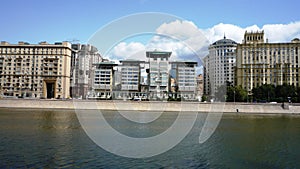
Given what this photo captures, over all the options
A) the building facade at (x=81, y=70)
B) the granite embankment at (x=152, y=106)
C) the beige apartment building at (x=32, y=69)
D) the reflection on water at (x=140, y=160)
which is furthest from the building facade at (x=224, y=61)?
the reflection on water at (x=140, y=160)

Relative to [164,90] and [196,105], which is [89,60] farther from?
[196,105]

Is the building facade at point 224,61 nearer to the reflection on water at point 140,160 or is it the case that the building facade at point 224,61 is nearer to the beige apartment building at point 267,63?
the beige apartment building at point 267,63

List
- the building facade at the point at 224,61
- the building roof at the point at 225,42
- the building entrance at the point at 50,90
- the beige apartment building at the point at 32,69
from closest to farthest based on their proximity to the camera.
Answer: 1. the beige apartment building at the point at 32,69
2. the building entrance at the point at 50,90
3. the building facade at the point at 224,61
4. the building roof at the point at 225,42

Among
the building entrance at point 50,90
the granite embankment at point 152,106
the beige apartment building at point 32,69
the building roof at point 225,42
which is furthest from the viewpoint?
the building roof at point 225,42

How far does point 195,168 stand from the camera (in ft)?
38.5

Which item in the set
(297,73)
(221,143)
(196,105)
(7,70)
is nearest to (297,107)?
(196,105)

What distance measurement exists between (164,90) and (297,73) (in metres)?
40.4

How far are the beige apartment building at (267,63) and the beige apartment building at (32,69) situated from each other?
53.8 meters

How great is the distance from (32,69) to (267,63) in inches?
2731

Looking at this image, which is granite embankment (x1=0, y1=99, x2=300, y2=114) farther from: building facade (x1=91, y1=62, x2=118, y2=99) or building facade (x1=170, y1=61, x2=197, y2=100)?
building facade (x1=91, y1=62, x2=118, y2=99)

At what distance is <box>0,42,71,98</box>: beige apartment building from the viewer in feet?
264

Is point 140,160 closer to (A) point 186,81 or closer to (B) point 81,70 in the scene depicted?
(A) point 186,81

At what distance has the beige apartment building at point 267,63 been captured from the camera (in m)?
84.4

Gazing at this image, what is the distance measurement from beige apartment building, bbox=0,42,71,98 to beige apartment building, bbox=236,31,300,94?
5379 cm
